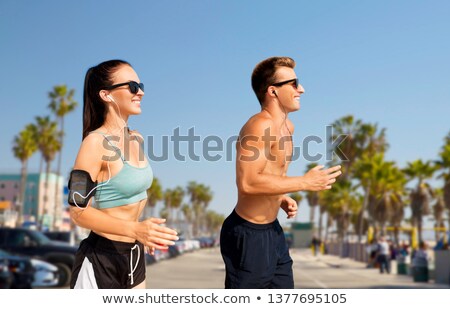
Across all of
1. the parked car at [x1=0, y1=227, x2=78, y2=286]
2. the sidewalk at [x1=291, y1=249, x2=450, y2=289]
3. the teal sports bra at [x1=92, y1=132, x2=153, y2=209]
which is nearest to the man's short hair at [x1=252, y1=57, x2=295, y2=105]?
the teal sports bra at [x1=92, y1=132, x2=153, y2=209]

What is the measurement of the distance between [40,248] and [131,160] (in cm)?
1892

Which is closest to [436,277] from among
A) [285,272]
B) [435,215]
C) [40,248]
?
[40,248]

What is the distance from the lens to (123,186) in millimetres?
3539

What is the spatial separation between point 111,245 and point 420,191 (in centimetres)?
7075

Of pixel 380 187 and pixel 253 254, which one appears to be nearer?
pixel 253 254

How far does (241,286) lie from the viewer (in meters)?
4.13

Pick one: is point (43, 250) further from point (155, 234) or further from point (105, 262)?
point (155, 234)

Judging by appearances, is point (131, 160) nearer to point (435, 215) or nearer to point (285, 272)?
point (285, 272)

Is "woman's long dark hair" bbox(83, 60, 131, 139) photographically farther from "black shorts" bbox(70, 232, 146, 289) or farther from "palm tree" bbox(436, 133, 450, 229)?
"palm tree" bbox(436, 133, 450, 229)

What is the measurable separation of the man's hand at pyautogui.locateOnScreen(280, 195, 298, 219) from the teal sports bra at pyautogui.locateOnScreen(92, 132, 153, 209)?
1023 millimetres

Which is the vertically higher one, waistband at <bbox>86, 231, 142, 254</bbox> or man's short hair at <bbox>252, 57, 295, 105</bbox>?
man's short hair at <bbox>252, 57, 295, 105</bbox>

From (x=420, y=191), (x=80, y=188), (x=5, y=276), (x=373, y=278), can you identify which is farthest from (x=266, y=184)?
(x=420, y=191)

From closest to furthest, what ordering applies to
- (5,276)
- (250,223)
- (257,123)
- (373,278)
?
1. (257,123)
2. (250,223)
3. (5,276)
4. (373,278)

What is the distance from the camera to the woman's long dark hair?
12.3 ft
